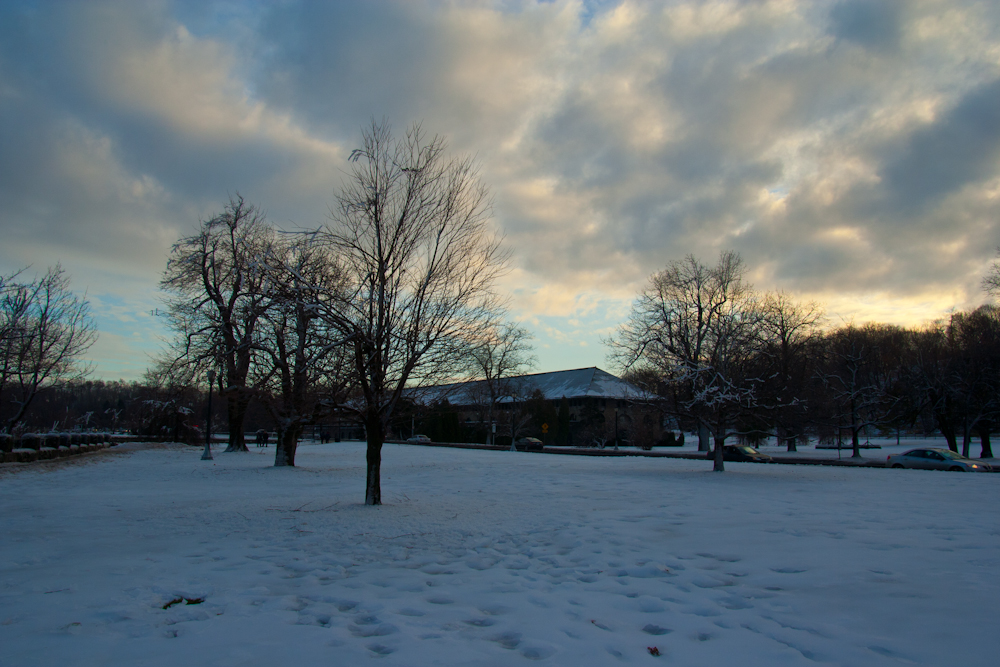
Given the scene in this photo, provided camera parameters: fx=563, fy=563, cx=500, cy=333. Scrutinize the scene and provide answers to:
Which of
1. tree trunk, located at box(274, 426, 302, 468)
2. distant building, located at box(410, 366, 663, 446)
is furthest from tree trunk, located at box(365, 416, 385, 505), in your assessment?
distant building, located at box(410, 366, 663, 446)

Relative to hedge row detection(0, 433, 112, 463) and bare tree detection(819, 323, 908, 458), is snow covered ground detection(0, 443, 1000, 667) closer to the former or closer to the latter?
hedge row detection(0, 433, 112, 463)

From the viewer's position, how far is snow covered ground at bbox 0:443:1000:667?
404 centimetres

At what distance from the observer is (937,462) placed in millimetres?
24344

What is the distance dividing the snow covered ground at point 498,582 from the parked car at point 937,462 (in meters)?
15.4

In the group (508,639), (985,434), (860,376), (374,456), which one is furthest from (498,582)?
(860,376)

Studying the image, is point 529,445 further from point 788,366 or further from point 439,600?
point 439,600

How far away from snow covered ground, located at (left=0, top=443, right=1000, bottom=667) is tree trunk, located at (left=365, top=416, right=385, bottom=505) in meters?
0.46

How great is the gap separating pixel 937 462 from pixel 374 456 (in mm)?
25607

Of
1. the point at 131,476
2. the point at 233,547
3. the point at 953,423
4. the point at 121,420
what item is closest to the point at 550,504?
the point at 233,547

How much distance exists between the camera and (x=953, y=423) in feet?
114

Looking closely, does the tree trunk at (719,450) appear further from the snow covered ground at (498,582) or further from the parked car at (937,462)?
the parked car at (937,462)

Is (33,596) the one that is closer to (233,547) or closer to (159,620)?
(159,620)

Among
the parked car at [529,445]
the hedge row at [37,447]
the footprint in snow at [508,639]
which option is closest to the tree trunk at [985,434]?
the parked car at [529,445]

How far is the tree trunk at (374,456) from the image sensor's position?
1023 cm
